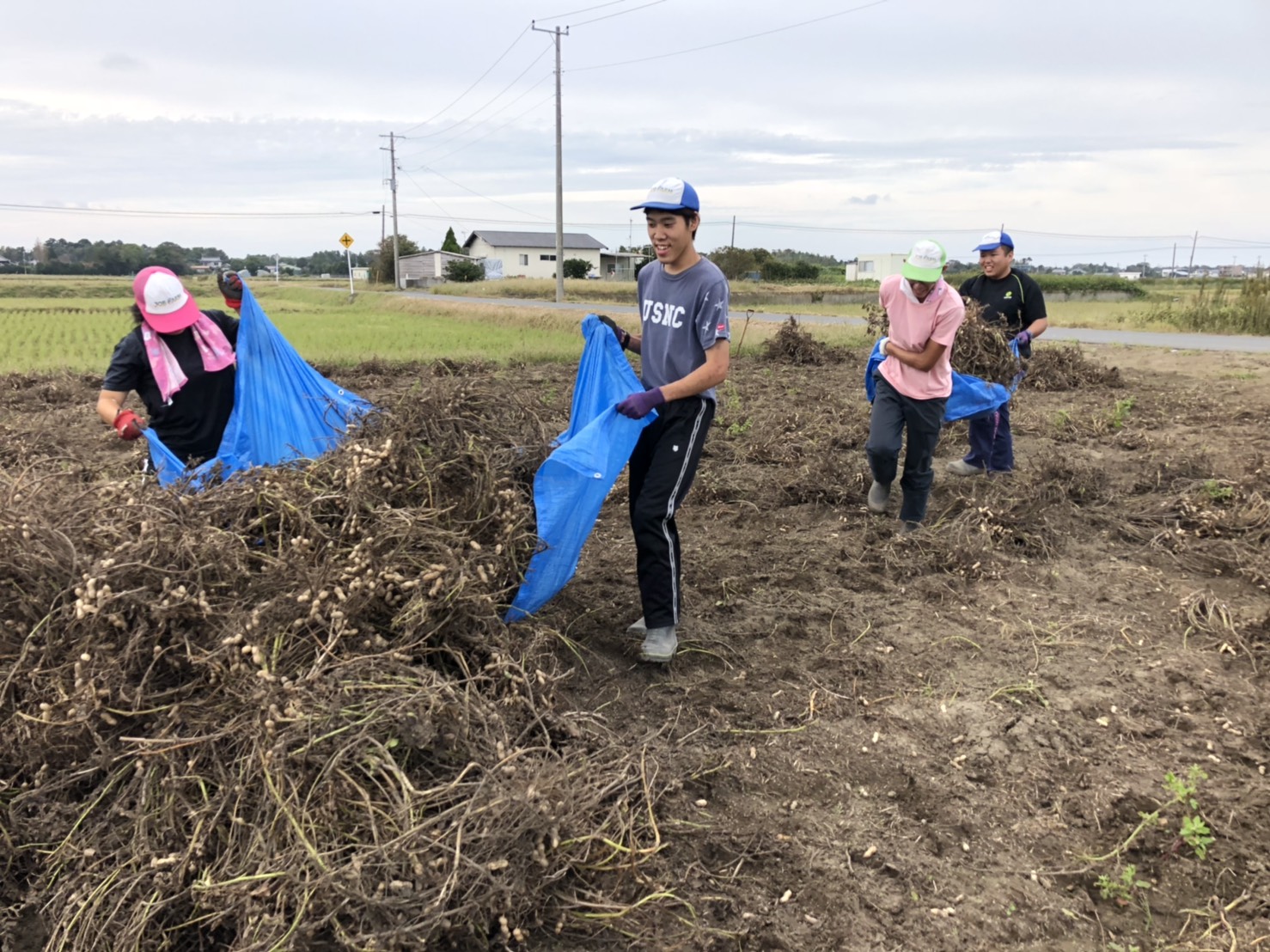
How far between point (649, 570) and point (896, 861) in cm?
143

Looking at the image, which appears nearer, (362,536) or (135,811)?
(135,811)

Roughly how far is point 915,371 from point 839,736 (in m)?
2.51

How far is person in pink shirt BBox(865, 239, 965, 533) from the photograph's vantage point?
455 cm

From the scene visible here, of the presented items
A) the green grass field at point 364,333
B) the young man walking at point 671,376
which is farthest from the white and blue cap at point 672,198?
the green grass field at point 364,333

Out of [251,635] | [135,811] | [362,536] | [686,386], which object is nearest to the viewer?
[135,811]

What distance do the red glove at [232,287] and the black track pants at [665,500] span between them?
218 cm

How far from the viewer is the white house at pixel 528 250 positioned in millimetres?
63688

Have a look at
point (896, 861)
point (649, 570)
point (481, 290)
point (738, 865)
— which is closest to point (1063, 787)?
point (896, 861)

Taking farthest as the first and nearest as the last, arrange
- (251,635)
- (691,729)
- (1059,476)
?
(1059,476), (691,729), (251,635)

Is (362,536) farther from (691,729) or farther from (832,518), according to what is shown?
(832,518)

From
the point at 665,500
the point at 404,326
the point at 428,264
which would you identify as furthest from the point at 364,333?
the point at 428,264

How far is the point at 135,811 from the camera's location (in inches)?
84.8

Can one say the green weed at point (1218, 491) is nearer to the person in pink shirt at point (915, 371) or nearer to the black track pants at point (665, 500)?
the person in pink shirt at point (915, 371)

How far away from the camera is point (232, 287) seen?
407 cm
